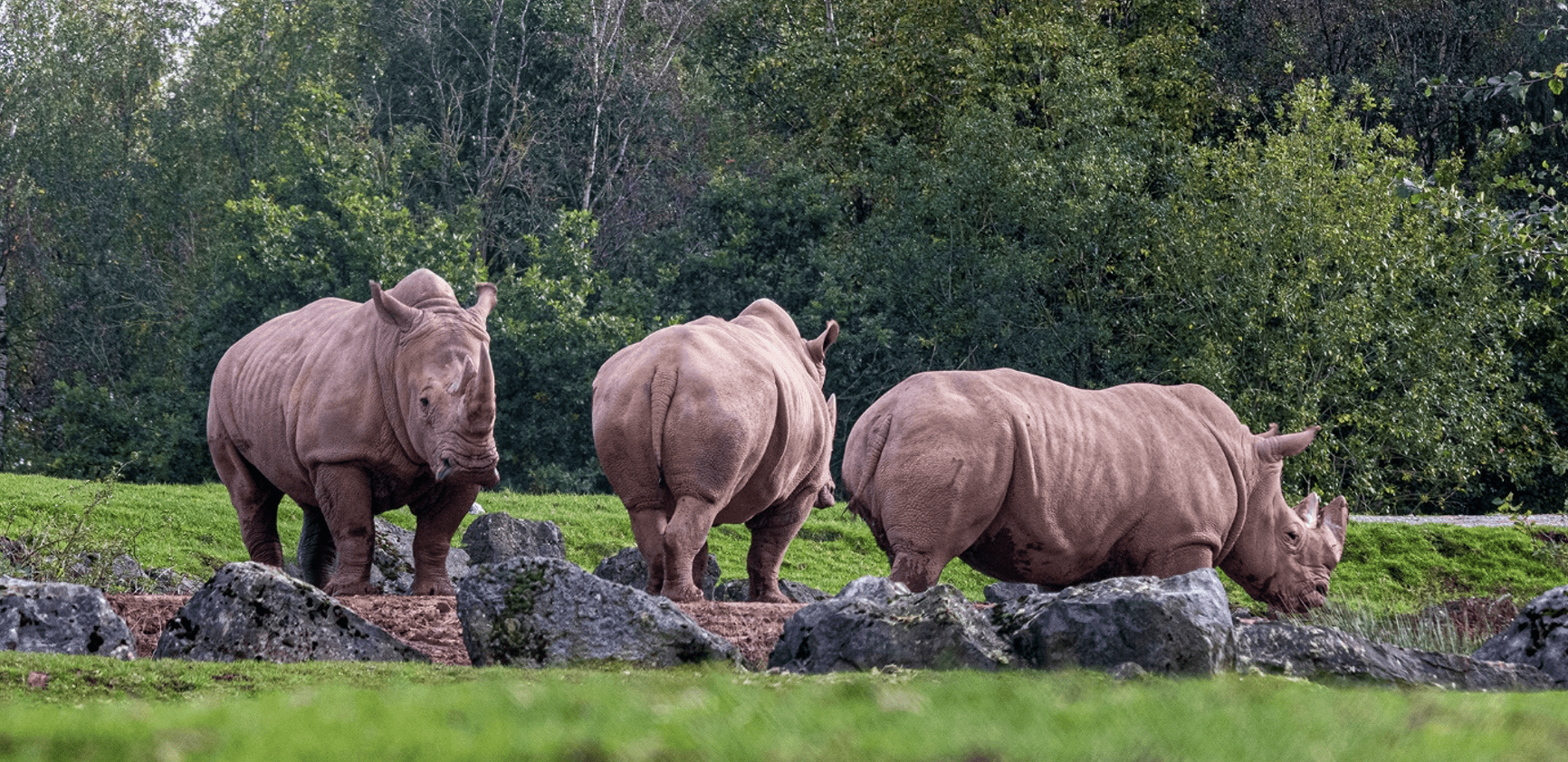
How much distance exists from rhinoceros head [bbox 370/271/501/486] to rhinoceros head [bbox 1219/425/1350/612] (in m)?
5.49

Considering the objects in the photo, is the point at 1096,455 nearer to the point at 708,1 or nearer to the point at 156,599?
the point at 156,599

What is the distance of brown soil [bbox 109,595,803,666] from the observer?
29.5 feet

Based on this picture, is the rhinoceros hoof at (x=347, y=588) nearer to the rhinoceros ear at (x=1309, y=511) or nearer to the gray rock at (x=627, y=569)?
the gray rock at (x=627, y=569)

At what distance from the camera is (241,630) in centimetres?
827

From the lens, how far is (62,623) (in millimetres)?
8430

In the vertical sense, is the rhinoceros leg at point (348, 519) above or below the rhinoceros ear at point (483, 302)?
below

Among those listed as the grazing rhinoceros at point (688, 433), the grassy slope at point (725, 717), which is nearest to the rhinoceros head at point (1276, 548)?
the grazing rhinoceros at point (688, 433)

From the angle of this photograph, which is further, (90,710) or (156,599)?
(156,599)

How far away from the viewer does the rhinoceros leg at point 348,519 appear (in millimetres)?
10703

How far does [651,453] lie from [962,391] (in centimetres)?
205

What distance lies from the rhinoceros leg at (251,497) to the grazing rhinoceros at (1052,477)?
4.61 meters

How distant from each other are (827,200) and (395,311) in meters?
25.1

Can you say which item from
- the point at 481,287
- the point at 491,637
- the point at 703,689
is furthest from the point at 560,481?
the point at 703,689

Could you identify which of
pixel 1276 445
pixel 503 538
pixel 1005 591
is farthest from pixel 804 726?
pixel 503 538
